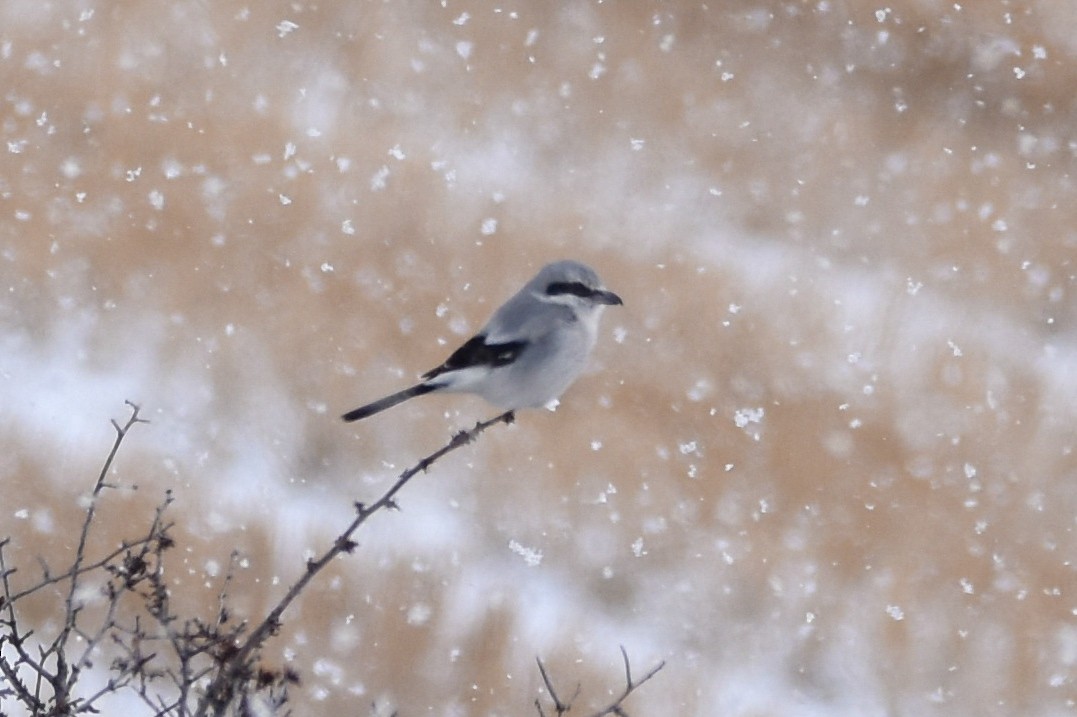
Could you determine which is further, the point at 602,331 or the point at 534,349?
the point at 602,331

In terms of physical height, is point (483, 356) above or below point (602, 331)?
below

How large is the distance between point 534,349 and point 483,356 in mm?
65

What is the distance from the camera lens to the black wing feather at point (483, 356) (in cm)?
126

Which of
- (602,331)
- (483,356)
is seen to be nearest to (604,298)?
(483,356)

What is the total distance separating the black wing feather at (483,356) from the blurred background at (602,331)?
0.45 metres

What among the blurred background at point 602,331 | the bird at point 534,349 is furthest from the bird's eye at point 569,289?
the blurred background at point 602,331

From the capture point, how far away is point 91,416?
1.75 meters

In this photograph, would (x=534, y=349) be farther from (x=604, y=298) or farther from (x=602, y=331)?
(x=602, y=331)

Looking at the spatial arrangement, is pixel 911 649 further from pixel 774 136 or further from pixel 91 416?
pixel 91 416

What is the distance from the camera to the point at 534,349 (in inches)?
50.0

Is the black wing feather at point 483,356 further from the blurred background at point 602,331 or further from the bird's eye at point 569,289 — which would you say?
the blurred background at point 602,331

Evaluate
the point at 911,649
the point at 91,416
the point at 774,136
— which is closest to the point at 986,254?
the point at 774,136

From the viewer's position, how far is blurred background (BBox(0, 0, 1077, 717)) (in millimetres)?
1702

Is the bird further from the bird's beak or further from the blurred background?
the blurred background
